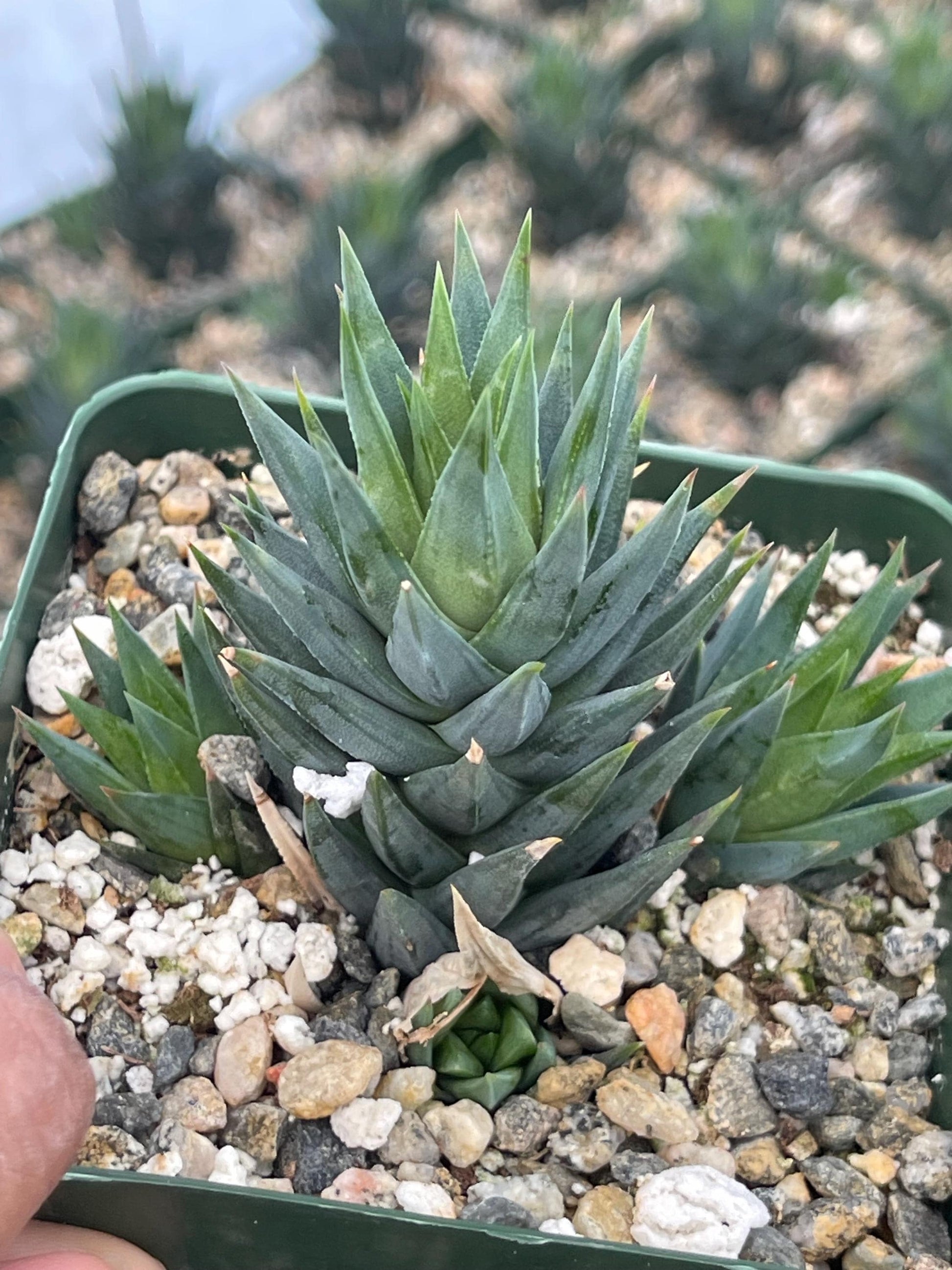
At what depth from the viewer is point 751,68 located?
2.29 metres

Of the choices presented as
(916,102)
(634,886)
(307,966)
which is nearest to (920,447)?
(916,102)

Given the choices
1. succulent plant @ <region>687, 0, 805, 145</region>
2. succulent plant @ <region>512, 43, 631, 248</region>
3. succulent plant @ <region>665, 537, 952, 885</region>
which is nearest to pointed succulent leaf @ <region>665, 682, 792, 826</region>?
succulent plant @ <region>665, 537, 952, 885</region>

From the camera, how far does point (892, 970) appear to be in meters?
1.04

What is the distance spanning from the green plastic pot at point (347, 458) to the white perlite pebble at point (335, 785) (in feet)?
0.78

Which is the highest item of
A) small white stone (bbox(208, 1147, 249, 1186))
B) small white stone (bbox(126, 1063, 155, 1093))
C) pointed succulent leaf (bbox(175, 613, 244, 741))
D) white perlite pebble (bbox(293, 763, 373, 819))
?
pointed succulent leaf (bbox(175, 613, 244, 741))

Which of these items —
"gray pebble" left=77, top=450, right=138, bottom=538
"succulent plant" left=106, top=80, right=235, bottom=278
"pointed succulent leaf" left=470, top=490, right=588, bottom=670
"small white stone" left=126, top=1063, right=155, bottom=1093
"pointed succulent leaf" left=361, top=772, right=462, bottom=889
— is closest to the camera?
"pointed succulent leaf" left=470, top=490, right=588, bottom=670

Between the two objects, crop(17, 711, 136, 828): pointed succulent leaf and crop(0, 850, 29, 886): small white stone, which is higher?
crop(17, 711, 136, 828): pointed succulent leaf

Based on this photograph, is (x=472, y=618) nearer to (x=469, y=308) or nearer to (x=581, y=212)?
(x=469, y=308)

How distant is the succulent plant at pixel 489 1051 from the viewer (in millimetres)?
926

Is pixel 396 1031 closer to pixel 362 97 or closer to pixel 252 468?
pixel 252 468

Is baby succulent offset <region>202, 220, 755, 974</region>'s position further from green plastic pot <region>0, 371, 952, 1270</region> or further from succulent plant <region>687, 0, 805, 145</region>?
succulent plant <region>687, 0, 805, 145</region>

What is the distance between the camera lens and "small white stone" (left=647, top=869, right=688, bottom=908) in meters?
1.03

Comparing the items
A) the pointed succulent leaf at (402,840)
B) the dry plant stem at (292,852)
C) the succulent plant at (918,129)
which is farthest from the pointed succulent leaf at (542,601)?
the succulent plant at (918,129)

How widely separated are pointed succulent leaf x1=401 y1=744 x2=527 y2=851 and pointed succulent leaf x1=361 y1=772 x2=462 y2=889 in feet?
0.04
